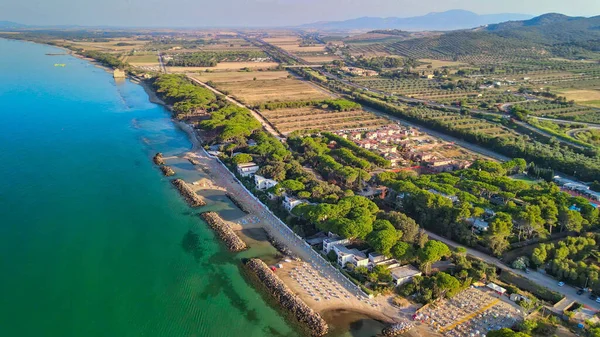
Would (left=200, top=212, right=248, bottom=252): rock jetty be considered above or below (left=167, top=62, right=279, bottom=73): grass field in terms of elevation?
below

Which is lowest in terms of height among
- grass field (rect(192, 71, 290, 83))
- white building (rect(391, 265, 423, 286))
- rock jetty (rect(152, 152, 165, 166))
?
white building (rect(391, 265, 423, 286))

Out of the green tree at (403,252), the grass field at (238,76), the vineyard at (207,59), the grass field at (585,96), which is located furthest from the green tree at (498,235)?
the vineyard at (207,59)

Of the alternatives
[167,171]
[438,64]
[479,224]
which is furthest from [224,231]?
[438,64]

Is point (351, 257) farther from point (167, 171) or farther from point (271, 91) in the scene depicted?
point (271, 91)

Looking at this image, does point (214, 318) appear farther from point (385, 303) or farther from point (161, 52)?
point (161, 52)

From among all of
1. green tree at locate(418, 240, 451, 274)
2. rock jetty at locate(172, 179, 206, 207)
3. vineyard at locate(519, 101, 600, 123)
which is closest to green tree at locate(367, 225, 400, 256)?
green tree at locate(418, 240, 451, 274)

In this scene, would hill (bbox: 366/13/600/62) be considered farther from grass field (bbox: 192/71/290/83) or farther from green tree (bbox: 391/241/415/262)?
green tree (bbox: 391/241/415/262)
